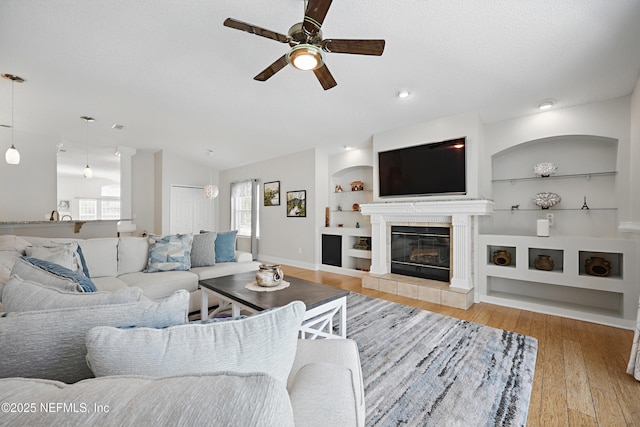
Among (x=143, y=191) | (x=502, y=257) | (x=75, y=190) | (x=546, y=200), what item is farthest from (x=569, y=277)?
(x=75, y=190)

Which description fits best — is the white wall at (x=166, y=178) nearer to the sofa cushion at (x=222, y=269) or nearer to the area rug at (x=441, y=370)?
the sofa cushion at (x=222, y=269)

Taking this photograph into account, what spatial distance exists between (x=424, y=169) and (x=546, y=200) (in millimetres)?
1553

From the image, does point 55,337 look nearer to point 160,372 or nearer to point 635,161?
point 160,372

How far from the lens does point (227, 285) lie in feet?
7.83

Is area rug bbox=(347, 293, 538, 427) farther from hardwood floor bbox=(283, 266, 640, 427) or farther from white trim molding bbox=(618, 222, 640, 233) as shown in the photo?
white trim molding bbox=(618, 222, 640, 233)

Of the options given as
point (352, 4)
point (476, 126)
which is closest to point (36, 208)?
point (352, 4)

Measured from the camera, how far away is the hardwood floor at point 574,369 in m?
1.59

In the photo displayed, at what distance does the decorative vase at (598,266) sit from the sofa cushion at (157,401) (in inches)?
160

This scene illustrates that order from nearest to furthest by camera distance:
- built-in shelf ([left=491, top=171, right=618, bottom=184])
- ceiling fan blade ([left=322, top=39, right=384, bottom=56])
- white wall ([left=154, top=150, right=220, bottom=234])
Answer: ceiling fan blade ([left=322, top=39, right=384, bottom=56]) → built-in shelf ([left=491, top=171, right=618, bottom=184]) → white wall ([left=154, top=150, right=220, bottom=234])

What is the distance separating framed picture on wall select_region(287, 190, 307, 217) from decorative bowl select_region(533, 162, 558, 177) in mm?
3920

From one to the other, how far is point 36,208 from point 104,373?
662cm

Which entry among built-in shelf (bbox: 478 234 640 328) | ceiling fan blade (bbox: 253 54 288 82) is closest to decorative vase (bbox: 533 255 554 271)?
built-in shelf (bbox: 478 234 640 328)

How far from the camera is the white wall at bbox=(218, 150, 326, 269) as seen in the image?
5.68 meters

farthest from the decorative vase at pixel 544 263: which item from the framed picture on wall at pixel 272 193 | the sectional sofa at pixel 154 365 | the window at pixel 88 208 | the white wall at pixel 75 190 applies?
the window at pixel 88 208
